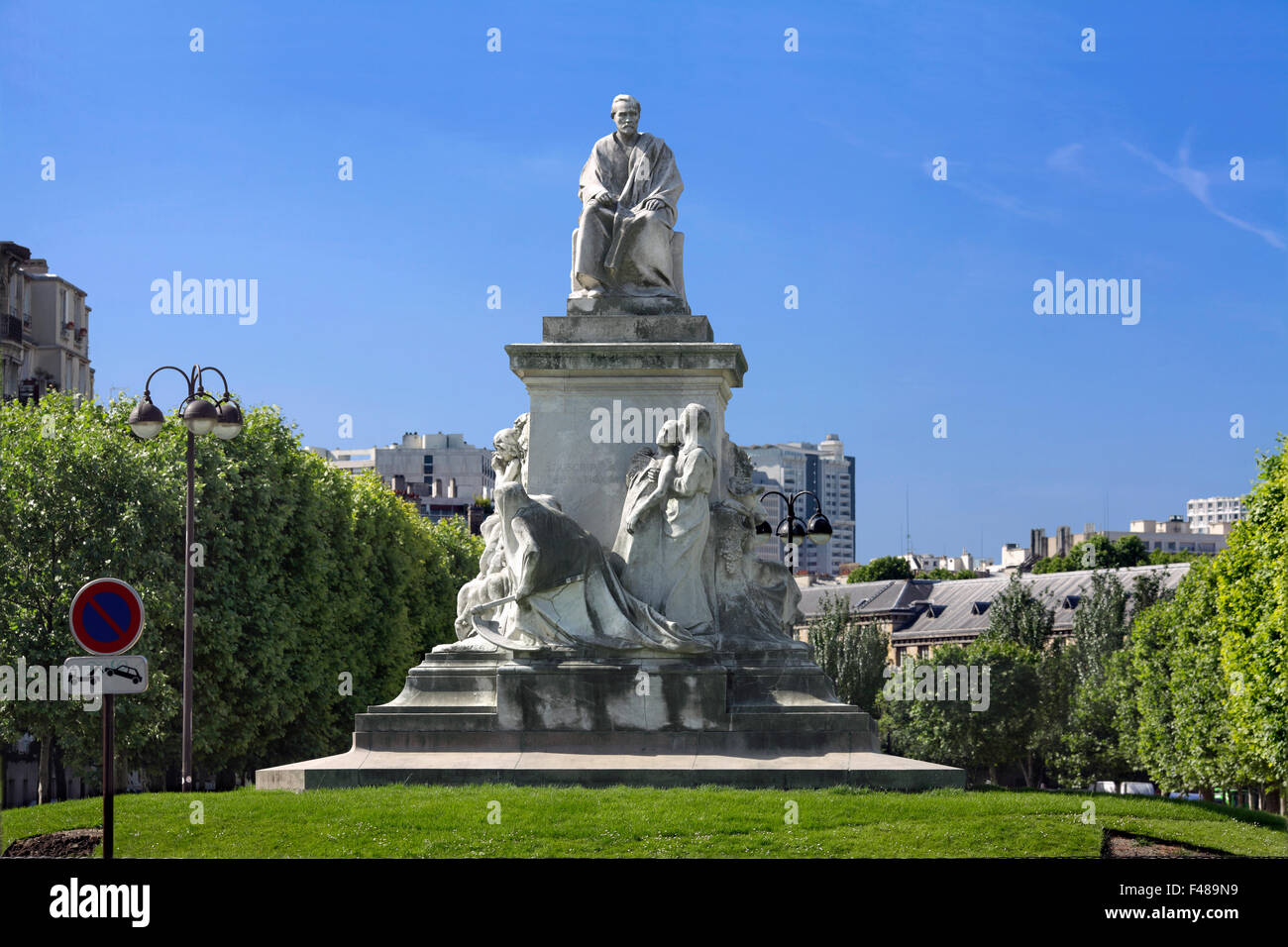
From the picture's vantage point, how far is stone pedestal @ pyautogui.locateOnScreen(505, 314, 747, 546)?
20859 millimetres

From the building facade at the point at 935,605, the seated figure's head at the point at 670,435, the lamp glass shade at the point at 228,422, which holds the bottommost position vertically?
the building facade at the point at 935,605

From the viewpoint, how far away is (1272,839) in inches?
688

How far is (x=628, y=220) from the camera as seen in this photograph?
21.7m

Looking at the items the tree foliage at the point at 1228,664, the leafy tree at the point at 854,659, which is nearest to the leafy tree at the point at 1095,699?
the tree foliage at the point at 1228,664

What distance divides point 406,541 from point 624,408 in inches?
1312

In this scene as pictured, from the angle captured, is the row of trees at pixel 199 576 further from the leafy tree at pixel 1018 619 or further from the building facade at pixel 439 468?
the building facade at pixel 439 468

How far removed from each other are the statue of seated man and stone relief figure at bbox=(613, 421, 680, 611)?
2380mm

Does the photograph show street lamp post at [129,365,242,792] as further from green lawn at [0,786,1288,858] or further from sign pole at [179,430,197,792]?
green lawn at [0,786,1288,858]

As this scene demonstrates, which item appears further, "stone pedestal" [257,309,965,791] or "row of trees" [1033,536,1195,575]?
"row of trees" [1033,536,1195,575]

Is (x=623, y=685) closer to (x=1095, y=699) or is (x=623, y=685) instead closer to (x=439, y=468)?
(x=1095, y=699)

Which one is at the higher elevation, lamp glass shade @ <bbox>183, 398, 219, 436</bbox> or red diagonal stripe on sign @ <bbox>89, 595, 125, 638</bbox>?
lamp glass shade @ <bbox>183, 398, 219, 436</bbox>

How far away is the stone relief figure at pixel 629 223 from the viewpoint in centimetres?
2177

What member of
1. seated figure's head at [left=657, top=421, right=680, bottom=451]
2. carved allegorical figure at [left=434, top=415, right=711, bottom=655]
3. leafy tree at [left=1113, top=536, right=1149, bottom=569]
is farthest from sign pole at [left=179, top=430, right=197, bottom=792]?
leafy tree at [left=1113, top=536, right=1149, bottom=569]
